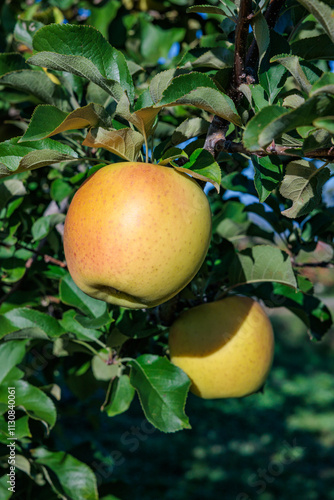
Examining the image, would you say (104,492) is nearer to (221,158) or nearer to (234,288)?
(234,288)

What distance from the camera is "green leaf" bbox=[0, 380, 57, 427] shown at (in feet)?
3.50

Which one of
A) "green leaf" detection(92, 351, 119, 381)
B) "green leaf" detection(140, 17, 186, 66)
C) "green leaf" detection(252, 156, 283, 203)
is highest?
"green leaf" detection(252, 156, 283, 203)

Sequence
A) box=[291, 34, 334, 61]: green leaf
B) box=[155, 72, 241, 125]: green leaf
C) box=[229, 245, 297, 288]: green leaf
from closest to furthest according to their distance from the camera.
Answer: box=[155, 72, 241, 125]: green leaf → box=[291, 34, 334, 61]: green leaf → box=[229, 245, 297, 288]: green leaf

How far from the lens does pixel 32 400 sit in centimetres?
110

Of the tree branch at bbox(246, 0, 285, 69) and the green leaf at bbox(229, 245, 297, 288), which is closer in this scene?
the tree branch at bbox(246, 0, 285, 69)

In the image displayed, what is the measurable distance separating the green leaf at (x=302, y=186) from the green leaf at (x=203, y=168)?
0.42 feet

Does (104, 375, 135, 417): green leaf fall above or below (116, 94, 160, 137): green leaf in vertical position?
below

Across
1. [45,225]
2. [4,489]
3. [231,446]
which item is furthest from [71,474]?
[231,446]

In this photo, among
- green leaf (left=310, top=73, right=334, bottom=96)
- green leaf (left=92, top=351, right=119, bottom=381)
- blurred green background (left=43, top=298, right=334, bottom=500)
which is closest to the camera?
green leaf (left=310, top=73, right=334, bottom=96)

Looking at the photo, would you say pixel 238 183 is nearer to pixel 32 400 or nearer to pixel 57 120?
pixel 57 120

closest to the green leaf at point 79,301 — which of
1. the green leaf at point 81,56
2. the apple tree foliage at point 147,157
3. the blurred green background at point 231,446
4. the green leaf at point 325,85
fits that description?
the apple tree foliage at point 147,157

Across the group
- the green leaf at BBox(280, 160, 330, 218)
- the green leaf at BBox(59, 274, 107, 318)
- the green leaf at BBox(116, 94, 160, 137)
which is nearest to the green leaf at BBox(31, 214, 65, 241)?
the green leaf at BBox(59, 274, 107, 318)

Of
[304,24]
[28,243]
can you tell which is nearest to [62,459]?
[28,243]

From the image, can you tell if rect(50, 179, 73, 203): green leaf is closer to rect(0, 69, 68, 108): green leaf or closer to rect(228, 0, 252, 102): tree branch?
rect(0, 69, 68, 108): green leaf
